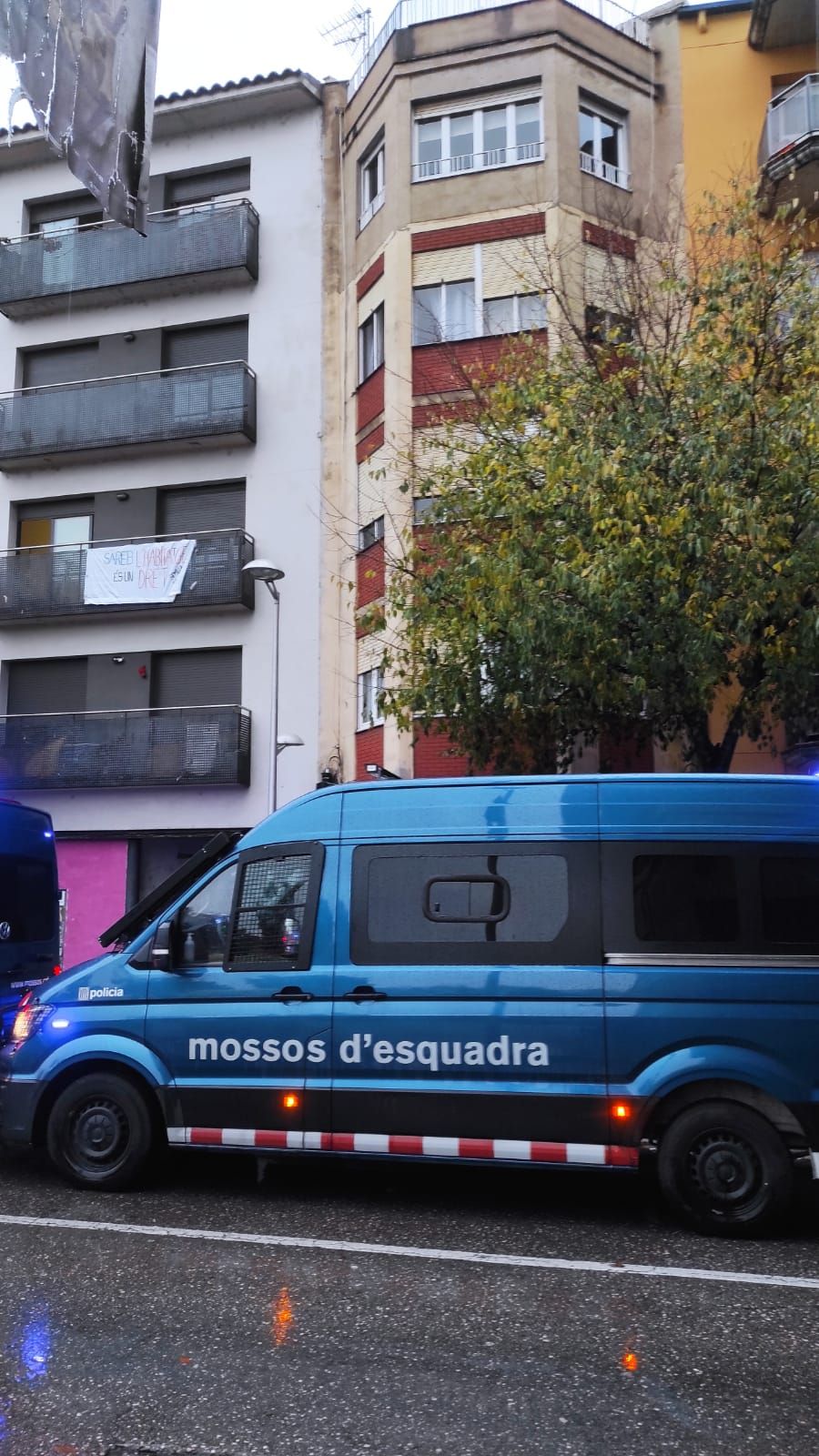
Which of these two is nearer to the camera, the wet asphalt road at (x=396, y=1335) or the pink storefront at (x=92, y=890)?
the wet asphalt road at (x=396, y=1335)

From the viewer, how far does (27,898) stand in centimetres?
997

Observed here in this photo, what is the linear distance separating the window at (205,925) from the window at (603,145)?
15430 millimetres

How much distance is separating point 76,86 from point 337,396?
13.1 metres

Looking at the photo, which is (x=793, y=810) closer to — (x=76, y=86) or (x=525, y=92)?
(x=76, y=86)

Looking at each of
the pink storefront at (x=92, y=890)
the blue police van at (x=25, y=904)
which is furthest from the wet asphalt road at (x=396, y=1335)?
the pink storefront at (x=92, y=890)

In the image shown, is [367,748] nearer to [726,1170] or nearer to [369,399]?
[369,399]

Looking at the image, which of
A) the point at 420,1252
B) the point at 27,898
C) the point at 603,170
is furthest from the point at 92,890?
the point at 420,1252

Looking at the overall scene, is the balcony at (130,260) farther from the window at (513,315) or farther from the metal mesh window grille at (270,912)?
the metal mesh window grille at (270,912)

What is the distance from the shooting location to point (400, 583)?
13.0 metres

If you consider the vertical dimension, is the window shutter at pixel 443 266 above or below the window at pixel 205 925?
above

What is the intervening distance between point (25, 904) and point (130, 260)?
15.6 metres

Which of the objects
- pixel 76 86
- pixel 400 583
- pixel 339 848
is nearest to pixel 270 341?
pixel 400 583

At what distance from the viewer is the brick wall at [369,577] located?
18.4 m

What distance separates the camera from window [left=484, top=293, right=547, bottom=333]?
55.1 feet
